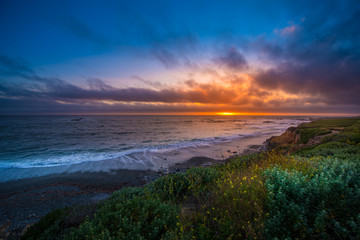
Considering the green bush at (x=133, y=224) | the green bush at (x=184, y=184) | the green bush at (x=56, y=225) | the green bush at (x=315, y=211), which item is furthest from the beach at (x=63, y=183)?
the green bush at (x=315, y=211)

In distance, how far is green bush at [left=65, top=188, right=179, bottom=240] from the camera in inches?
127

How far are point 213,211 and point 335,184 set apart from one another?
2.96 metres

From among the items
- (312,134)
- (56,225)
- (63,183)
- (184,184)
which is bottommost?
(63,183)

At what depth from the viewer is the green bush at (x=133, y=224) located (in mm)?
3232

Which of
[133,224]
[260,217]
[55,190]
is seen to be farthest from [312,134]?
[55,190]

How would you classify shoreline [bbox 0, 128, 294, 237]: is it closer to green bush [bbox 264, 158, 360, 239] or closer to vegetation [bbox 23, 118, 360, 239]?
vegetation [bbox 23, 118, 360, 239]

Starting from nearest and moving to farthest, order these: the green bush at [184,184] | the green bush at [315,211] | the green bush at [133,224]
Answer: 1. the green bush at [315,211]
2. the green bush at [133,224]
3. the green bush at [184,184]

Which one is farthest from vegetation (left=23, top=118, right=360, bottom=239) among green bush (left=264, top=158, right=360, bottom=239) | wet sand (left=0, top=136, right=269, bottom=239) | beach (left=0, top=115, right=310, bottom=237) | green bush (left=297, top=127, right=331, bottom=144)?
green bush (left=297, top=127, right=331, bottom=144)

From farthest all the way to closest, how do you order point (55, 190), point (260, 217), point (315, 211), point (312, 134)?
point (312, 134), point (55, 190), point (260, 217), point (315, 211)

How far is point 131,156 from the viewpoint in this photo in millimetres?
17828

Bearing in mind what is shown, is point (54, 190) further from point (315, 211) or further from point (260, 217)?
point (315, 211)

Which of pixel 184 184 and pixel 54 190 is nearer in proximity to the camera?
pixel 184 184

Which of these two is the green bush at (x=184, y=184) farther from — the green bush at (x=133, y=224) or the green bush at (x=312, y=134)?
the green bush at (x=312, y=134)

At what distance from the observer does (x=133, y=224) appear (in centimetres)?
357
